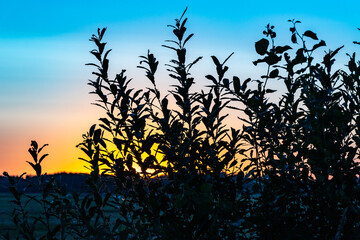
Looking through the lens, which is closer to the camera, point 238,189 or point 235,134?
point 238,189

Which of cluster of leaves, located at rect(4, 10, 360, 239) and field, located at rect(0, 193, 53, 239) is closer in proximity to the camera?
cluster of leaves, located at rect(4, 10, 360, 239)

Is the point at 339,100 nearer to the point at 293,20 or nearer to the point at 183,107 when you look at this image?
the point at 293,20

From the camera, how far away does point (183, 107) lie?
147 inches

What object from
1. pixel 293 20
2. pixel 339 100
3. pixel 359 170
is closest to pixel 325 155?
pixel 359 170

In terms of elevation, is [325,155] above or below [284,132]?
below

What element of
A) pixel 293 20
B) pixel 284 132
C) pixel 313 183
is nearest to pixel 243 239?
pixel 313 183

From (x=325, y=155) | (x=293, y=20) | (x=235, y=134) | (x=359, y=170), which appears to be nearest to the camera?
(x=325, y=155)

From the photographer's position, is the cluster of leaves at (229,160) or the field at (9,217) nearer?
the cluster of leaves at (229,160)

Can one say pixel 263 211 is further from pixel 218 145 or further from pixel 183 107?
pixel 183 107

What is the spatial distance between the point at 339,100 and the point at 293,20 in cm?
76

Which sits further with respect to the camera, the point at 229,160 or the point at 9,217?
the point at 9,217

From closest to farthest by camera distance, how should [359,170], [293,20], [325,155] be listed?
[325,155]
[359,170]
[293,20]

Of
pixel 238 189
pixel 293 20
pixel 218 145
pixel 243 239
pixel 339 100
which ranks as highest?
pixel 293 20

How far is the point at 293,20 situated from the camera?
357 cm
